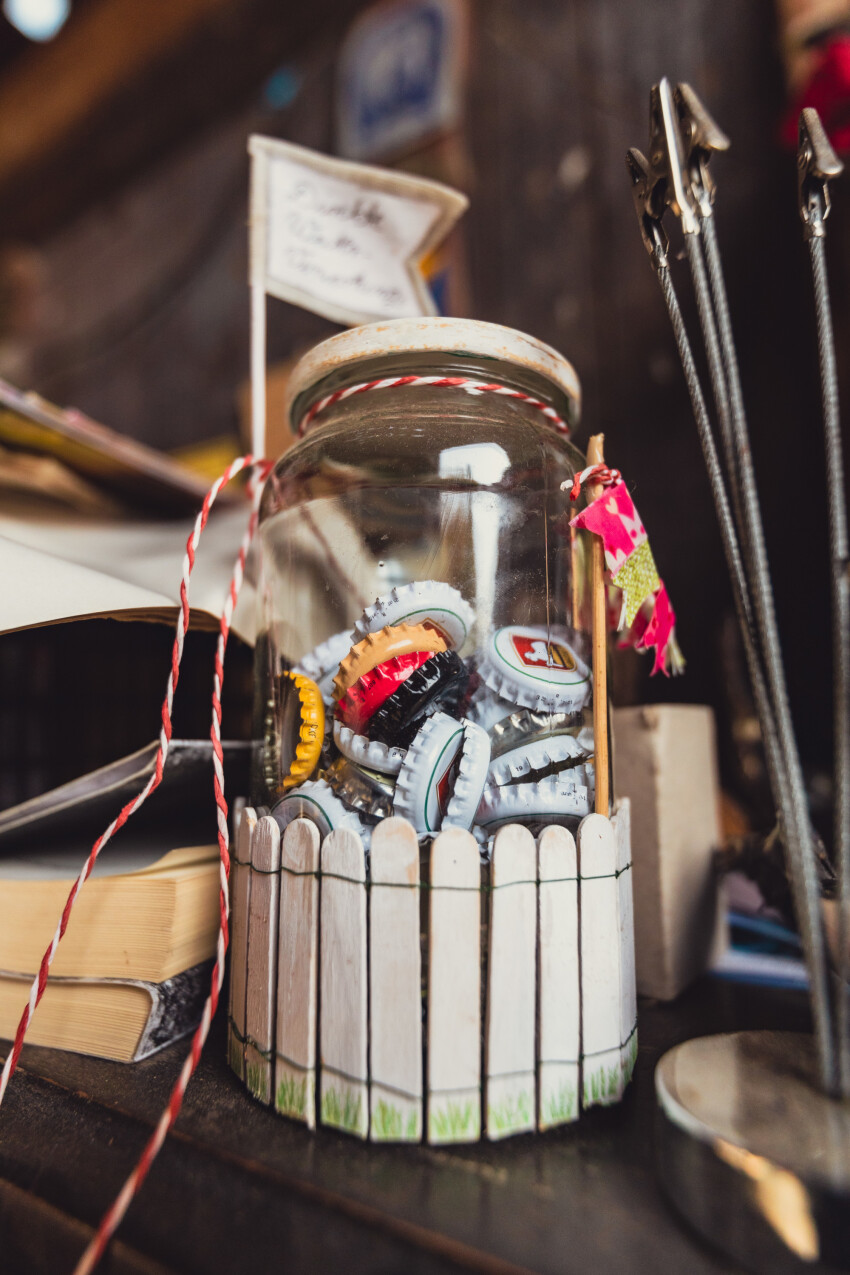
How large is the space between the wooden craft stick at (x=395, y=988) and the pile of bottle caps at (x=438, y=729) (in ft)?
0.19

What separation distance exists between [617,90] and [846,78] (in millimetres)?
561

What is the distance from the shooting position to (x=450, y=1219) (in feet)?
1.64

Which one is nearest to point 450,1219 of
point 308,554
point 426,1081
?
point 426,1081

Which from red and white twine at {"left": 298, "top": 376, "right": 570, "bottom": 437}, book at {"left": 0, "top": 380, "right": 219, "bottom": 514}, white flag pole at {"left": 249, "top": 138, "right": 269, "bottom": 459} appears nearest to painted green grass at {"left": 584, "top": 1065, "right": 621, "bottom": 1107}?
red and white twine at {"left": 298, "top": 376, "right": 570, "bottom": 437}

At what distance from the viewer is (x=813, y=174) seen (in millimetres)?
602

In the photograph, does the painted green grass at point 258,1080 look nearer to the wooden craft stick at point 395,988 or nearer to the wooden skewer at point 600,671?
the wooden craft stick at point 395,988

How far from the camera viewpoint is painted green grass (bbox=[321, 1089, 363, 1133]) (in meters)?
0.60

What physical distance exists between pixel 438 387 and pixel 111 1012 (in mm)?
690

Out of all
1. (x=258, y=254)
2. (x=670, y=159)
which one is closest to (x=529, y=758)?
(x=670, y=159)

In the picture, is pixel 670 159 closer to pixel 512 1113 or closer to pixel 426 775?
pixel 426 775

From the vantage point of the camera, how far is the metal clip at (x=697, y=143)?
59 centimetres

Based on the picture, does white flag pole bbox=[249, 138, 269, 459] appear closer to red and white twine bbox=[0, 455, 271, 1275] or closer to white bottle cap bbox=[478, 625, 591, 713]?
red and white twine bbox=[0, 455, 271, 1275]

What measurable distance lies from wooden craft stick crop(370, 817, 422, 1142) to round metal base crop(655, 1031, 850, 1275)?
0.58ft

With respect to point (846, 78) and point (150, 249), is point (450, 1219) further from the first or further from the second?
point (150, 249)
